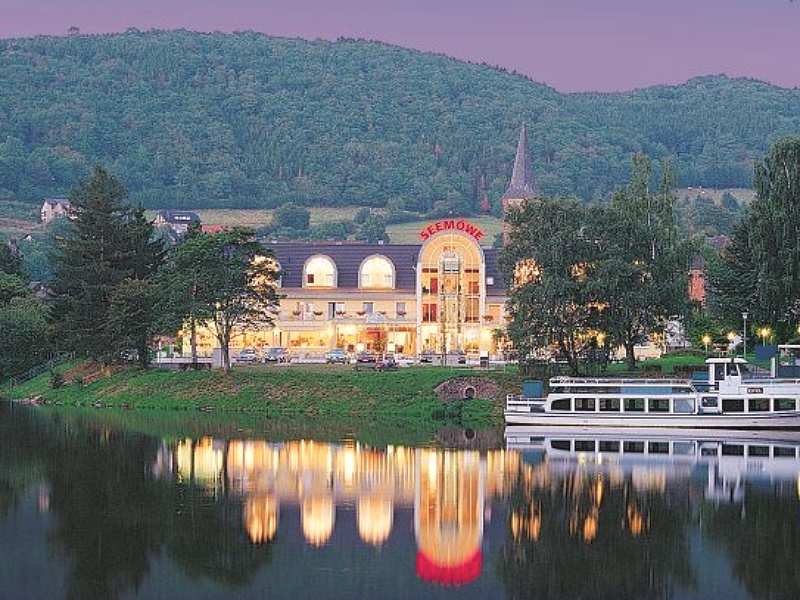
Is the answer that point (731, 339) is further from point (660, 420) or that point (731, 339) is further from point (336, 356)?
point (336, 356)

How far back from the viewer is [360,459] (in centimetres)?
6600

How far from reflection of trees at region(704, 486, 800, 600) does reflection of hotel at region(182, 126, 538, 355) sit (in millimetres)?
62370

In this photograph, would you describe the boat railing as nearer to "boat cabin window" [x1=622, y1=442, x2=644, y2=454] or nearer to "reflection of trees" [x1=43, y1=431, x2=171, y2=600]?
"boat cabin window" [x1=622, y1=442, x2=644, y2=454]

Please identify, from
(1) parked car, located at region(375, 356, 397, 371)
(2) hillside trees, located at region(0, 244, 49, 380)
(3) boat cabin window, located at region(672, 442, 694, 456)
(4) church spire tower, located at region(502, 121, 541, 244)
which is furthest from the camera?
(4) church spire tower, located at region(502, 121, 541, 244)

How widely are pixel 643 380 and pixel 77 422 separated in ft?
97.2

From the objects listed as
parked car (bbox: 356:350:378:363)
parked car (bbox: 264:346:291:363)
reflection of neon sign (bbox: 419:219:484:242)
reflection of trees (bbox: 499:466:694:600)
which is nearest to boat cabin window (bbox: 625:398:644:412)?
reflection of trees (bbox: 499:466:694:600)

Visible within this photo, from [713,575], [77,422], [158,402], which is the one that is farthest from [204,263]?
[713,575]

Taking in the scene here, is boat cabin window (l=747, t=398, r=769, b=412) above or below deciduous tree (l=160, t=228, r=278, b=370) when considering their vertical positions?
below

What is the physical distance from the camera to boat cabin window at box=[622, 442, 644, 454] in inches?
2758

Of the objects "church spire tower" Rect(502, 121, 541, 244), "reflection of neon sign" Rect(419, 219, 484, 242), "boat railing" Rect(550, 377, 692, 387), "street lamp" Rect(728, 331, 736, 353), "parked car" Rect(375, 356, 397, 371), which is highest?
"church spire tower" Rect(502, 121, 541, 244)

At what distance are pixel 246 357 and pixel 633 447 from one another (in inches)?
1746

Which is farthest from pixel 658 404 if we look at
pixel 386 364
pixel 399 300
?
pixel 399 300

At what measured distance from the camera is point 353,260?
123 meters

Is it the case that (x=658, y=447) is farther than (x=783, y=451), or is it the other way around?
(x=658, y=447)
